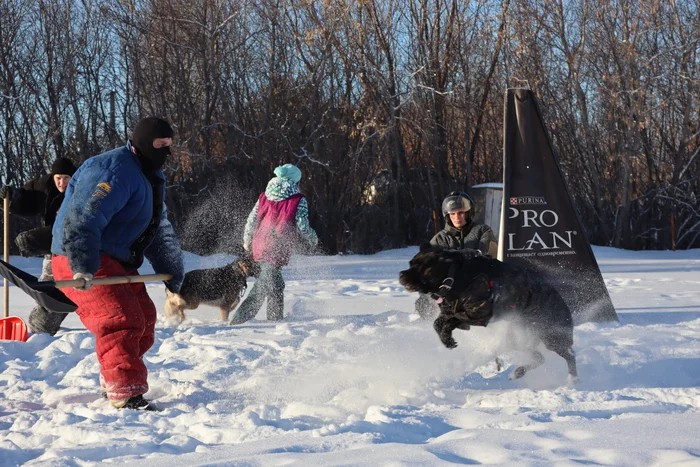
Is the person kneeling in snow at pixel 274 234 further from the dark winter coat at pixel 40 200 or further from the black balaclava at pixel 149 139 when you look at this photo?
the black balaclava at pixel 149 139

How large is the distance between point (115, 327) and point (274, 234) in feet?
10.0

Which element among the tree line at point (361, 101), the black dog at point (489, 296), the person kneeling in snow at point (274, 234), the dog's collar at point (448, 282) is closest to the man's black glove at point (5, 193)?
the person kneeling in snow at point (274, 234)

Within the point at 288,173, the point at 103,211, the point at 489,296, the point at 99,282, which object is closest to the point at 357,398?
the point at 489,296

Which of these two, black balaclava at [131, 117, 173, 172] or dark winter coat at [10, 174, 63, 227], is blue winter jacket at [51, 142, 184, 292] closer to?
black balaclava at [131, 117, 173, 172]

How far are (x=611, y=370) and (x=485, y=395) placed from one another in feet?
3.44

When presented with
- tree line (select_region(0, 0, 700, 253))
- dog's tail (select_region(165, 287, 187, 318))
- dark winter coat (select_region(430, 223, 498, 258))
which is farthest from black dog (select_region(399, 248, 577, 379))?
tree line (select_region(0, 0, 700, 253))

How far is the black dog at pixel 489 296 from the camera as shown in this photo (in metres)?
4.05

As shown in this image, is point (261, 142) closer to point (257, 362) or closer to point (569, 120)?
point (569, 120)

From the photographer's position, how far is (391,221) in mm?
15789

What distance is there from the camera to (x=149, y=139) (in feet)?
12.8

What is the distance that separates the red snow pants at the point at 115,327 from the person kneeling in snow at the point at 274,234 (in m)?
2.90

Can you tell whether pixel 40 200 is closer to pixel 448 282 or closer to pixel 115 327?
pixel 115 327

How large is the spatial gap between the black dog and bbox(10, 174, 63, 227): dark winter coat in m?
3.26

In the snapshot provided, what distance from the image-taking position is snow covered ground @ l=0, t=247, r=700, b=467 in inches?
107
